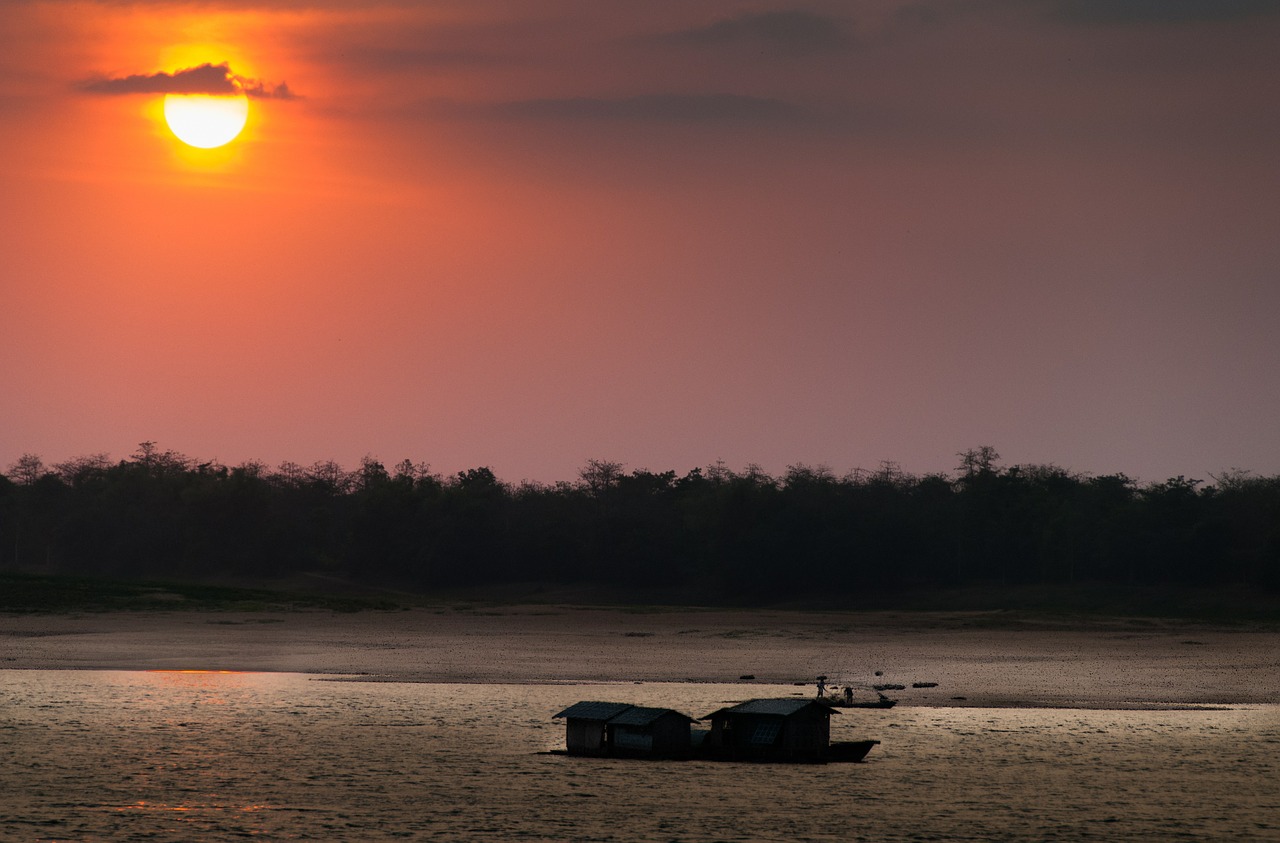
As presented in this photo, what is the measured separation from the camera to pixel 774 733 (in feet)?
83.7

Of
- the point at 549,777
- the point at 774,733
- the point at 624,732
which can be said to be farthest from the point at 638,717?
the point at 549,777

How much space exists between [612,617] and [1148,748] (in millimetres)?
44220

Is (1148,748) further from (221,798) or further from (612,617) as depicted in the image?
(612,617)

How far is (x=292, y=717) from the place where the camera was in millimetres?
29938

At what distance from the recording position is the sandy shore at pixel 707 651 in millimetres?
39000

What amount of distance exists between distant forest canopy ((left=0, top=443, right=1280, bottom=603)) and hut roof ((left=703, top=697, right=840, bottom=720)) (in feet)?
218

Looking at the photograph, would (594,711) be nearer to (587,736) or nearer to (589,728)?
(589,728)

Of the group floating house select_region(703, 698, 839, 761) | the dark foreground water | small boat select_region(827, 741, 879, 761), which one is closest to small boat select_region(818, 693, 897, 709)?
the dark foreground water

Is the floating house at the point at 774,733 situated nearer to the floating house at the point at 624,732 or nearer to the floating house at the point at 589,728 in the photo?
the floating house at the point at 624,732

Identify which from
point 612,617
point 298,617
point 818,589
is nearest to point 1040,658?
point 612,617

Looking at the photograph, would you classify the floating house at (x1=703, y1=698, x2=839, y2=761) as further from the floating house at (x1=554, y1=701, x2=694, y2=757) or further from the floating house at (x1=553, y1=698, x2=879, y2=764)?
the floating house at (x1=554, y1=701, x2=694, y2=757)

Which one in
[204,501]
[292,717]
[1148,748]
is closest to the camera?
[1148,748]

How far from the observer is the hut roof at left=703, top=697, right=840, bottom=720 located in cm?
2552

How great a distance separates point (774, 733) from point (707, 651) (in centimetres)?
2346
